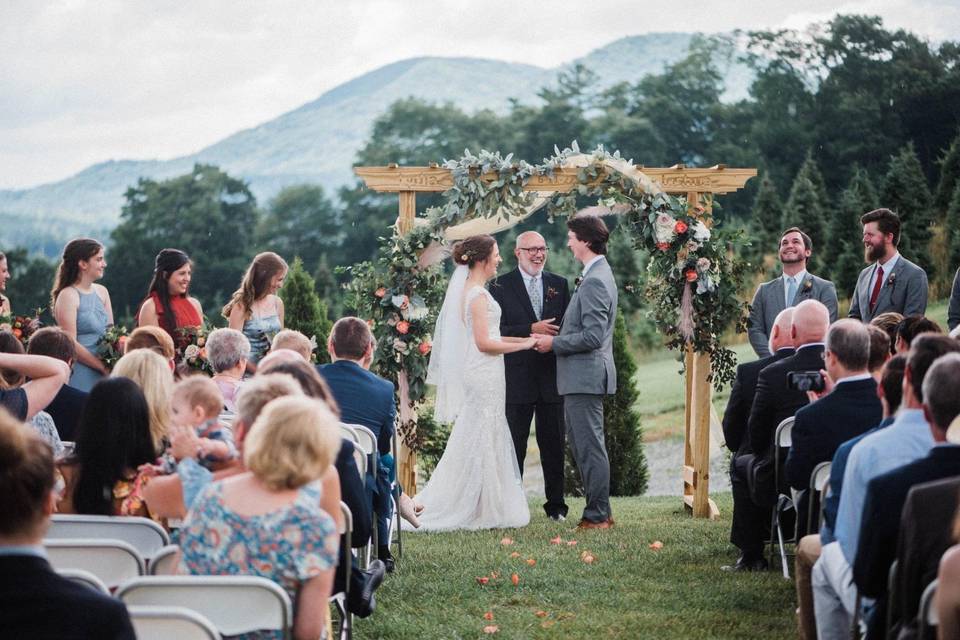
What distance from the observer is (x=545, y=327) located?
849cm

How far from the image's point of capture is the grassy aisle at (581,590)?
5.35 meters

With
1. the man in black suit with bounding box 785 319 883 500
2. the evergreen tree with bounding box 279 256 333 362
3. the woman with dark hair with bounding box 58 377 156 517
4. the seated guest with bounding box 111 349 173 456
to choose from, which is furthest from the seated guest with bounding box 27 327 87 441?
the evergreen tree with bounding box 279 256 333 362

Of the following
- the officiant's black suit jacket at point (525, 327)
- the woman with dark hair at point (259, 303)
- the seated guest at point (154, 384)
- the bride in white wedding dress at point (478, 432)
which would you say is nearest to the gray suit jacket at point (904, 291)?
the officiant's black suit jacket at point (525, 327)

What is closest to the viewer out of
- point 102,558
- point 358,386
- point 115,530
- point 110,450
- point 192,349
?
point 102,558

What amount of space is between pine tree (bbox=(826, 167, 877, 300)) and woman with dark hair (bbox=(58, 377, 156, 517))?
2182 centimetres

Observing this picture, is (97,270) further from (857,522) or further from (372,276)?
(857,522)

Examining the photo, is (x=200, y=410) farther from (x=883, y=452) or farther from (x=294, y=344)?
(x=883, y=452)

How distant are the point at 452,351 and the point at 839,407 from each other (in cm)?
398

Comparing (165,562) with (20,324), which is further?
(20,324)

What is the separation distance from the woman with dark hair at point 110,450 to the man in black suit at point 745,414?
3379 millimetres

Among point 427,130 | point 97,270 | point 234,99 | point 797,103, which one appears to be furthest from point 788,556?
point 234,99

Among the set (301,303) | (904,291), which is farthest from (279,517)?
(301,303)

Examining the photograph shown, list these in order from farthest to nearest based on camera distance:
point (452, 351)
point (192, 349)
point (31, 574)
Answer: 1. point (452, 351)
2. point (192, 349)
3. point (31, 574)

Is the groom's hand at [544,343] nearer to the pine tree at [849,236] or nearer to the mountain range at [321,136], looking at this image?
the pine tree at [849,236]
